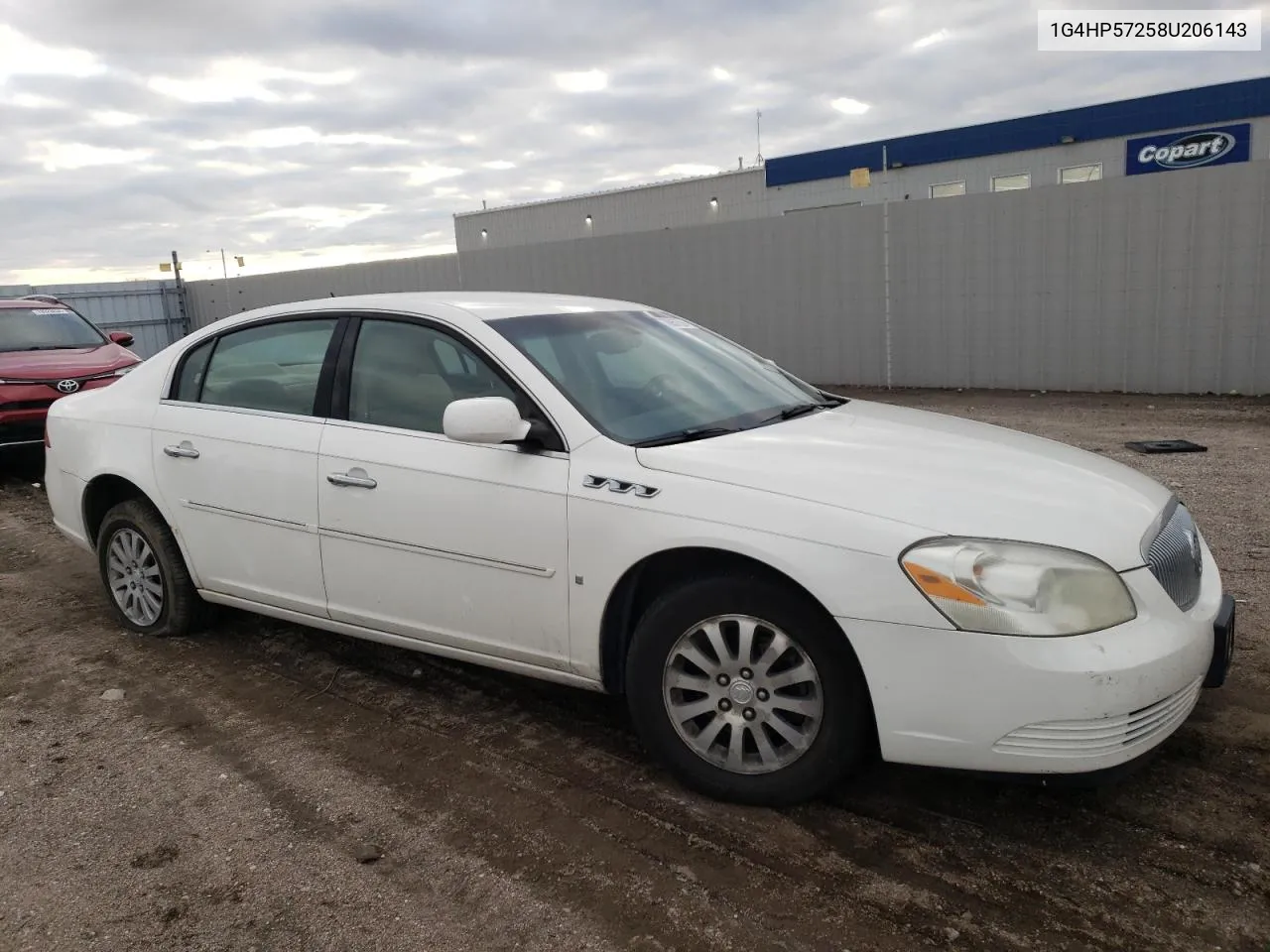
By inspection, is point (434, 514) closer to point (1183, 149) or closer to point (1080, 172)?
point (1080, 172)

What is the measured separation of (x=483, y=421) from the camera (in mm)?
3191

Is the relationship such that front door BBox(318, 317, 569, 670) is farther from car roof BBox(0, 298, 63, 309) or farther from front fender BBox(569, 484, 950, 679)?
car roof BBox(0, 298, 63, 309)

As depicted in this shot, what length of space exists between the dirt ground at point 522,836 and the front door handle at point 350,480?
Result: 913 mm

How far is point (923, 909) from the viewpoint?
8.34 feet

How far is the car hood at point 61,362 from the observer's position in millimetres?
9148

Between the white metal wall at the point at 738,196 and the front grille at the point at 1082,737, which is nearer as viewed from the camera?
the front grille at the point at 1082,737

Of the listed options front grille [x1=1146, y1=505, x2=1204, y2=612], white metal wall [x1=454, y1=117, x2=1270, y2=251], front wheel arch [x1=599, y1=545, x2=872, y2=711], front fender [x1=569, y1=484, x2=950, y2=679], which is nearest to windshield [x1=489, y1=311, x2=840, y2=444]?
front fender [x1=569, y1=484, x2=950, y2=679]

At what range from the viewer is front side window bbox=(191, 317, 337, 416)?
4055mm

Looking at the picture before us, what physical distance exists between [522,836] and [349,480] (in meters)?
1.48

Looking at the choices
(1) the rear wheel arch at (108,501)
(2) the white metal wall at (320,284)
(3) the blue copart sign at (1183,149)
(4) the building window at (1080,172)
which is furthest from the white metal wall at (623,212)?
(1) the rear wheel arch at (108,501)

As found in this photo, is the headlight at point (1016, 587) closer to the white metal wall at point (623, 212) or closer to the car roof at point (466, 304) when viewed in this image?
the car roof at point (466, 304)

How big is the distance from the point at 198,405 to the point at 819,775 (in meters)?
3.13

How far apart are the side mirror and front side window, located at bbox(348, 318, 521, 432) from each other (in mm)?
248

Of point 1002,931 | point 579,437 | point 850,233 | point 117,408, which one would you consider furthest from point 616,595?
point 850,233
